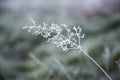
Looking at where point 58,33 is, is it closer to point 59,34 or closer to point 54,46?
point 59,34

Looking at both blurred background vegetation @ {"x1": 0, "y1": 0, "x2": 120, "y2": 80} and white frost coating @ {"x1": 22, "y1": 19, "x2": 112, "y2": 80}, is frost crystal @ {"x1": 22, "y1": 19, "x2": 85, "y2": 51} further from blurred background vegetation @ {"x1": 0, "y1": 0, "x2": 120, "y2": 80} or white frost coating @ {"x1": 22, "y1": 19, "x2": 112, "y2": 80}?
blurred background vegetation @ {"x1": 0, "y1": 0, "x2": 120, "y2": 80}

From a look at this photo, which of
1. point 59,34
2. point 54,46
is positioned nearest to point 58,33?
point 59,34

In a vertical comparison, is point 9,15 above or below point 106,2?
above

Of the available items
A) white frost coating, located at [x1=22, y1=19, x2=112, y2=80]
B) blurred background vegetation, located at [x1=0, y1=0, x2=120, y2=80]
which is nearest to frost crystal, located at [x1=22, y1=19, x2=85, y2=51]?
white frost coating, located at [x1=22, y1=19, x2=112, y2=80]

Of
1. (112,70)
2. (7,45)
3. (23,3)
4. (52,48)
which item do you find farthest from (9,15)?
(112,70)

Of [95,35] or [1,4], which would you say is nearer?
[95,35]

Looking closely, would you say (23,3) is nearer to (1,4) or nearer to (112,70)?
(1,4)

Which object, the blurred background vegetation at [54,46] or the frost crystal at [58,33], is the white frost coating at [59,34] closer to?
the frost crystal at [58,33]

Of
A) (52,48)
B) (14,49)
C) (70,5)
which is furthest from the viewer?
(70,5)
